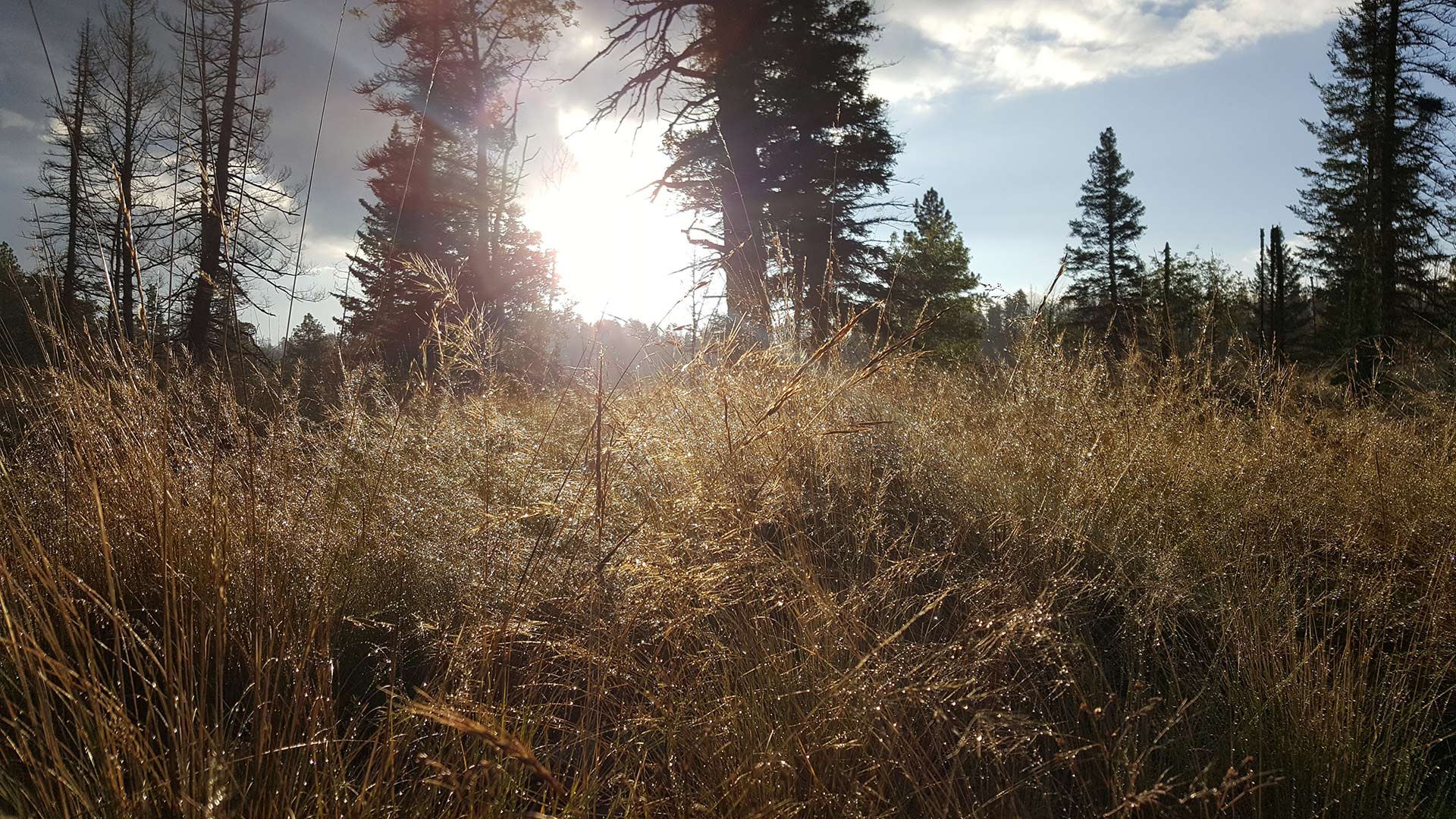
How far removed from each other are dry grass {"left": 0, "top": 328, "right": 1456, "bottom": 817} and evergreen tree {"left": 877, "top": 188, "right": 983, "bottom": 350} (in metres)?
1.18

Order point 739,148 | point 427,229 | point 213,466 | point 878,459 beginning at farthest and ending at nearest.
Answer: point 427,229 → point 739,148 → point 878,459 → point 213,466

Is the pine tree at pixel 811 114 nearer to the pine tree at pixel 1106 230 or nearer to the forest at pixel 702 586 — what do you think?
the forest at pixel 702 586

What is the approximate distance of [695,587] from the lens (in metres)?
1.43

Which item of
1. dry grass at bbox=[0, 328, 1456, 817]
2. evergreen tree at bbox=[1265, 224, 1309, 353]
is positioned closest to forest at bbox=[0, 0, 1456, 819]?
dry grass at bbox=[0, 328, 1456, 817]

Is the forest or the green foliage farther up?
the green foliage

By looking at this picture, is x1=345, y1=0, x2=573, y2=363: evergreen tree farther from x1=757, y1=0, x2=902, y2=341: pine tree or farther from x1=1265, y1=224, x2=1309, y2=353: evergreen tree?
x1=1265, y1=224, x2=1309, y2=353: evergreen tree

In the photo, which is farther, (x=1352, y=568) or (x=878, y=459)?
(x=878, y=459)

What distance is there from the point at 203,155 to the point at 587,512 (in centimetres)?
150

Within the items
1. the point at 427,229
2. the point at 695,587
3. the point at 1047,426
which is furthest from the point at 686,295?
the point at 427,229

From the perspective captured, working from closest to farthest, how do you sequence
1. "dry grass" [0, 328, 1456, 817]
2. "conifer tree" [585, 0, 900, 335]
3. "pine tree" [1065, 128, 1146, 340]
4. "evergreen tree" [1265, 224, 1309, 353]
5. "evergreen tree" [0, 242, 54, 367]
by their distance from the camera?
"dry grass" [0, 328, 1456, 817]
"evergreen tree" [0, 242, 54, 367]
"conifer tree" [585, 0, 900, 335]
"evergreen tree" [1265, 224, 1309, 353]
"pine tree" [1065, 128, 1146, 340]

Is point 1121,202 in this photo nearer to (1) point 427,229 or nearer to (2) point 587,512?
(1) point 427,229

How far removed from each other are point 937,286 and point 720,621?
63.7ft

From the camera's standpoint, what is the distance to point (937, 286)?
19531 mm

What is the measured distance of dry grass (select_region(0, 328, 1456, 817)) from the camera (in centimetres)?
108
